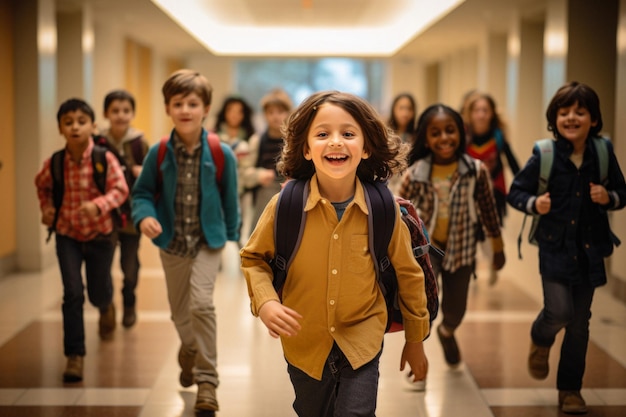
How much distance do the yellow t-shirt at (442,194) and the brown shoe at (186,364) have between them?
5.30 ft

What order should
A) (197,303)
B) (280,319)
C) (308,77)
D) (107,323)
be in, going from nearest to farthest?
(280,319) < (197,303) < (107,323) < (308,77)

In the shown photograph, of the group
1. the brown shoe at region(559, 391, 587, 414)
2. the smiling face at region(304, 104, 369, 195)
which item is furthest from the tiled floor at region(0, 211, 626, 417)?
the smiling face at region(304, 104, 369, 195)

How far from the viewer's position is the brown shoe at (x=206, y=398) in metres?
4.73

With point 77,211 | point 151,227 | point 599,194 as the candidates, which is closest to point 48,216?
point 77,211

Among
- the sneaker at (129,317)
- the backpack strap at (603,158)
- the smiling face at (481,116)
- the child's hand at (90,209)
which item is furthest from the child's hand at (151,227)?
the smiling face at (481,116)

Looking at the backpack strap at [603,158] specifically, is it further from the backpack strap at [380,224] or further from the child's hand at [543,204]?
the backpack strap at [380,224]

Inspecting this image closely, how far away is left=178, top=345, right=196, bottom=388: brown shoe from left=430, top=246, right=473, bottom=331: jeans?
1.54m

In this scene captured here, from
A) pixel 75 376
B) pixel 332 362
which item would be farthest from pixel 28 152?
pixel 332 362

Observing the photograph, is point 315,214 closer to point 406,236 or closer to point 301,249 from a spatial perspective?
point 301,249

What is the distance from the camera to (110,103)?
705cm

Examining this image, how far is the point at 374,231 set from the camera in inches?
129

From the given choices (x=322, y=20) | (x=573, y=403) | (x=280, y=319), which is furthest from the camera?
(x=322, y=20)

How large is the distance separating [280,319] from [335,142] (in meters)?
0.67

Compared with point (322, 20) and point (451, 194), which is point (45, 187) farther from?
point (322, 20)
